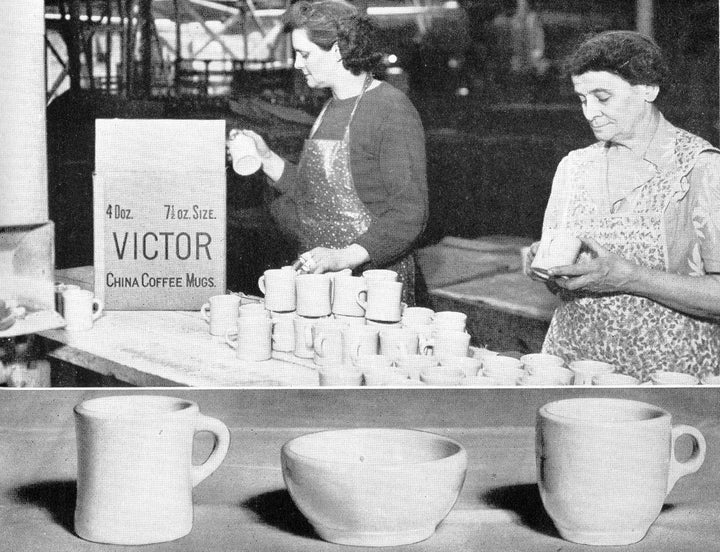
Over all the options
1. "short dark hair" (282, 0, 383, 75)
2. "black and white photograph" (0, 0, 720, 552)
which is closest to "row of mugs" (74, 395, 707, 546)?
"black and white photograph" (0, 0, 720, 552)

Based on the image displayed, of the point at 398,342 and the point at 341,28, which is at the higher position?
the point at 341,28

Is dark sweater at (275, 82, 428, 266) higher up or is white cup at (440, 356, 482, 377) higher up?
dark sweater at (275, 82, 428, 266)

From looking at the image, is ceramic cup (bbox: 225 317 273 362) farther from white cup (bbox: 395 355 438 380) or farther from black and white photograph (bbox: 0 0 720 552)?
white cup (bbox: 395 355 438 380)

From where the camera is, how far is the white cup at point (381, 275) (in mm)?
988

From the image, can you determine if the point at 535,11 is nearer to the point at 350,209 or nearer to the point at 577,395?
the point at 350,209

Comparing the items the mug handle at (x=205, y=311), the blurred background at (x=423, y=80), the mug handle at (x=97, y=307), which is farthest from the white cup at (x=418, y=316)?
the mug handle at (x=97, y=307)

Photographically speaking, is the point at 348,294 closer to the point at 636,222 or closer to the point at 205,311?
the point at 205,311

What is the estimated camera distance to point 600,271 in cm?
94

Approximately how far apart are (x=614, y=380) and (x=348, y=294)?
294mm

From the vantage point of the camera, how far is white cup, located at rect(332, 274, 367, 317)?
98 centimetres

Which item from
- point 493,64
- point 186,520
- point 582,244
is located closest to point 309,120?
point 493,64

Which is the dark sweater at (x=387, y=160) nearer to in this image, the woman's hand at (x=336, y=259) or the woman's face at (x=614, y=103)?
the woman's hand at (x=336, y=259)

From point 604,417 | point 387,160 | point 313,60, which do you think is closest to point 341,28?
point 313,60

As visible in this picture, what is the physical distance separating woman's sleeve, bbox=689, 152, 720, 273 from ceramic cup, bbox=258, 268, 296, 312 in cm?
43
